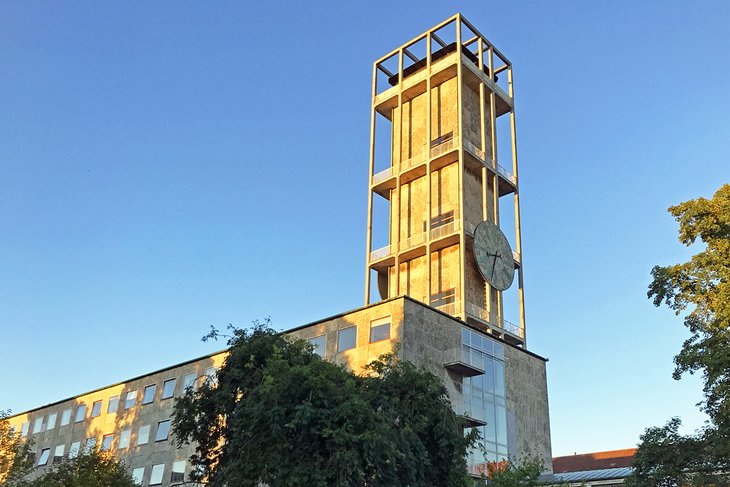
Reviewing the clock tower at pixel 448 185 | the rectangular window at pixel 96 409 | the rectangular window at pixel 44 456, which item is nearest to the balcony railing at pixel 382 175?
the clock tower at pixel 448 185

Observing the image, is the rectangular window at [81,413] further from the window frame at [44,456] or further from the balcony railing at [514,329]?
the balcony railing at [514,329]

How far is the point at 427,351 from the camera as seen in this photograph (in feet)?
137

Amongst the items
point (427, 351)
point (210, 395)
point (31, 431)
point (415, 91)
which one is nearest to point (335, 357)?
point (427, 351)

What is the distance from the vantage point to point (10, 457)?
158 feet

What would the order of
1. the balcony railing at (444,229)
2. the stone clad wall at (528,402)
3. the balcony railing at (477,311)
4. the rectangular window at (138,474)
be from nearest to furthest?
the stone clad wall at (528,402) → the rectangular window at (138,474) → the balcony railing at (477,311) → the balcony railing at (444,229)

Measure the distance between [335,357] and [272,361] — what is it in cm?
1689

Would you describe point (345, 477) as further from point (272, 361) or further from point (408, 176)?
point (408, 176)

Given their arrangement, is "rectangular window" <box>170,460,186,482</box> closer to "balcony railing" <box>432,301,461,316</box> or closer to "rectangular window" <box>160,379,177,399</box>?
"rectangular window" <box>160,379,177,399</box>

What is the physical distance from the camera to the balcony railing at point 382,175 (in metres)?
61.4

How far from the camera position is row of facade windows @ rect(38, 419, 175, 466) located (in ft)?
170

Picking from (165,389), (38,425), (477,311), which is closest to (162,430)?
(165,389)

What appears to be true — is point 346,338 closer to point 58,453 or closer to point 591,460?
point 58,453

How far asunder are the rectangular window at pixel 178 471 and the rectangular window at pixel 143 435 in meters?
4.06

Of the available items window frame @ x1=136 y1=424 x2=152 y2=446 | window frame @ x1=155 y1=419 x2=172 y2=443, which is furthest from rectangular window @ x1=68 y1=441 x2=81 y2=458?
window frame @ x1=155 y1=419 x2=172 y2=443
